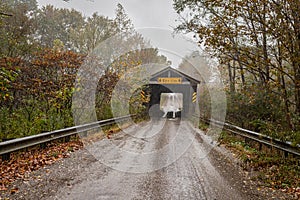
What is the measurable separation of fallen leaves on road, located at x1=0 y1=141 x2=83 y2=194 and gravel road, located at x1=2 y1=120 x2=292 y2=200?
0.24m

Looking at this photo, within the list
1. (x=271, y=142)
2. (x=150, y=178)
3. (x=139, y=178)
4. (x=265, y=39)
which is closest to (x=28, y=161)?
(x=139, y=178)

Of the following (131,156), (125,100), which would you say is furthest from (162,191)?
(125,100)

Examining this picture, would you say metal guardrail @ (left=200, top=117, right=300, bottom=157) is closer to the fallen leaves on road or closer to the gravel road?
the gravel road

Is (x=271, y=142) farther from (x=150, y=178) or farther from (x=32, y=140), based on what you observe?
(x=32, y=140)

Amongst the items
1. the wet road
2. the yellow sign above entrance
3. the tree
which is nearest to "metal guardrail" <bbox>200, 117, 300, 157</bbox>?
the tree

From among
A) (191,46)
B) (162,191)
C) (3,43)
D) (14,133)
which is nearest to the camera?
(162,191)

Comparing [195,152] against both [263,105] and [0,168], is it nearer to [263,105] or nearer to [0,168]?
[263,105]

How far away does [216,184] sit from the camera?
16.3 ft

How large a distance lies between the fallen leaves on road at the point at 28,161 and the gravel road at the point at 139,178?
24 cm

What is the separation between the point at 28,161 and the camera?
623 cm

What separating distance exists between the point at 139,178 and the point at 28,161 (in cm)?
267

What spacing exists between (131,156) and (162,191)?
2970 millimetres

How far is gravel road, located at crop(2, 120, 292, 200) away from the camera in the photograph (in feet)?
14.2

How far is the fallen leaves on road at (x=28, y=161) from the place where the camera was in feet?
16.6
